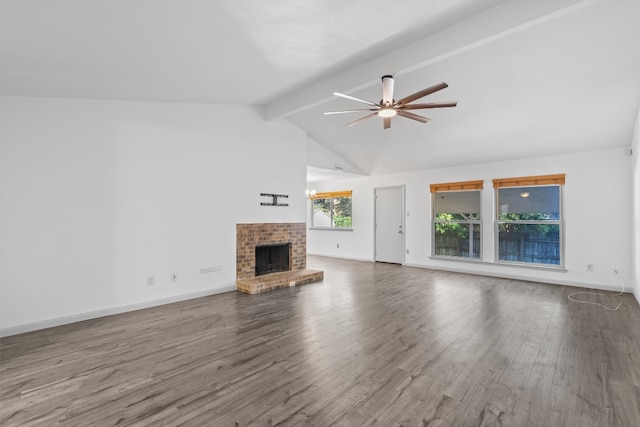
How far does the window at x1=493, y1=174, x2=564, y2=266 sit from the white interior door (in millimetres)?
2183

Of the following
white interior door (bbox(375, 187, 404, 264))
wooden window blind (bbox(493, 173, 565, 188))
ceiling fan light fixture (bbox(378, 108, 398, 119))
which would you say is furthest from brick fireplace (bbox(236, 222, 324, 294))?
wooden window blind (bbox(493, 173, 565, 188))

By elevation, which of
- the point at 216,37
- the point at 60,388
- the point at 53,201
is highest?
the point at 216,37

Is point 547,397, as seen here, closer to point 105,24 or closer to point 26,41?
point 105,24

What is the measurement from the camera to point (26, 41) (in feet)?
7.04

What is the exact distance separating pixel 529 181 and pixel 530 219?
2.45ft

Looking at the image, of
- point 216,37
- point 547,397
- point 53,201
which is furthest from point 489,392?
point 53,201

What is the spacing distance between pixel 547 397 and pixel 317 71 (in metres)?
3.80

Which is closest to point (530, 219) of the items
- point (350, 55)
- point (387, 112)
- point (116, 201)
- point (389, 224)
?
point (389, 224)

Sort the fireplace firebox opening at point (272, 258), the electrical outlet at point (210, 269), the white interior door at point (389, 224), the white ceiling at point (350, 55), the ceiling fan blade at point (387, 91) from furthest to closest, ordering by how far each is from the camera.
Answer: the white interior door at point (389, 224) < the fireplace firebox opening at point (272, 258) < the electrical outlet at point (210, 269) < the ceiling fan blade at point (387, 91) < the white ceiling at point (350, 55)

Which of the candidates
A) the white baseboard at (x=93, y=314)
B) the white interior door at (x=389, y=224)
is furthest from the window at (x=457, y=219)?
the white baseboard at (x=93, y=314)

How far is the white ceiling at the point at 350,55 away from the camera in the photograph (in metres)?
2.23

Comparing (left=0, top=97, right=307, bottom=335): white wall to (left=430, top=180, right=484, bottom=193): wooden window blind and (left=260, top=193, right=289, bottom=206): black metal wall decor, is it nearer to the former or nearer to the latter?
(left=260, top=193, right=289, bottom=206): black metal wall decor

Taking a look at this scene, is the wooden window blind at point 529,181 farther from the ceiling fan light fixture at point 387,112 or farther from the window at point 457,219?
the ceiling fan light fixture at point 387,112

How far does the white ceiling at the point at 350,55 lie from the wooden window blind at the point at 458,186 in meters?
1.49
